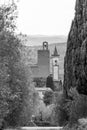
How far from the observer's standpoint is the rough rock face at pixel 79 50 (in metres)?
32.9

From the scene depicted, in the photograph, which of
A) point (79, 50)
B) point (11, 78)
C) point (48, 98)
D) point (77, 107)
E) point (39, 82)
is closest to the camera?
point (79, 50)

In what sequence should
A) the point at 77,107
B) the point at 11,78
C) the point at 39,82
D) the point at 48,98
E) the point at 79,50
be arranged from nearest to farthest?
1. the point at 79,50
2. the point at 11,78
3. the point at 77,107
4. the point at 48,98
5. the point at 39,82

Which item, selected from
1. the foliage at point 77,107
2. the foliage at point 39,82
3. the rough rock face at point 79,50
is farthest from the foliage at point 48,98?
the rough rock face at point 79,50

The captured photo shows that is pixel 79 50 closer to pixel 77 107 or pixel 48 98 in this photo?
pixel 77 107

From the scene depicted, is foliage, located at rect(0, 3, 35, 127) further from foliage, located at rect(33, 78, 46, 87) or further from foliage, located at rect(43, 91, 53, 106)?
foliage, located at rect(33, 78, 46, 87)

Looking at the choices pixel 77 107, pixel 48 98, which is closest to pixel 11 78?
pixel 77 107

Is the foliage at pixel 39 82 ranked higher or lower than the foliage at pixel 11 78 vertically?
lower

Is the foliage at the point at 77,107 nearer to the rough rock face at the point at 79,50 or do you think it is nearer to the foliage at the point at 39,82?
the rough rock face at the point at 79,50

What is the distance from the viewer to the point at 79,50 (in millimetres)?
35000

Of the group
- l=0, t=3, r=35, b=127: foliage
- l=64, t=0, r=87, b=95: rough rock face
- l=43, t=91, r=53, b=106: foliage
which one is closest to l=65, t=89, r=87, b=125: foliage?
l=64, t=0, r=87, b=95: rough rock face

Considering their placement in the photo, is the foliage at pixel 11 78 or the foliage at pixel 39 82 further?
the foliage at pixel 39 82

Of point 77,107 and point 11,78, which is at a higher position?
point 11,78

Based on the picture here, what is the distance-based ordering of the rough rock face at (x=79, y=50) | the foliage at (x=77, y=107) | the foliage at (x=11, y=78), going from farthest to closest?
the foliage at (x=77, y=107) < the rough rock face at (x=79, y=50) < the foliage at (x=11, y=78)

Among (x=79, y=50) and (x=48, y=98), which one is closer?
(x=79, y=50)
